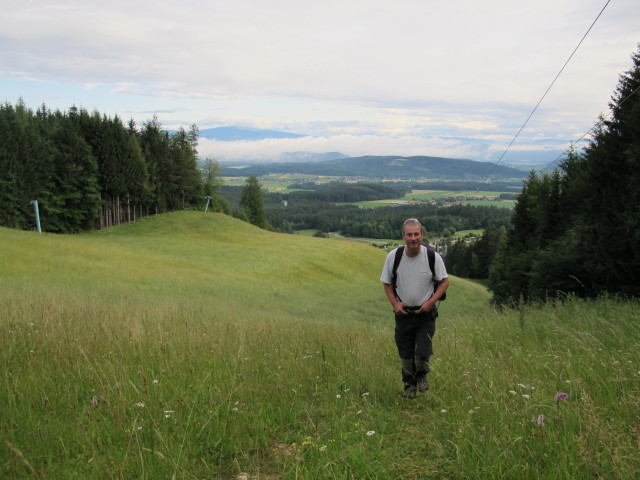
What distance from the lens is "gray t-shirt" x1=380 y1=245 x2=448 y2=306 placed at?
5797 mm

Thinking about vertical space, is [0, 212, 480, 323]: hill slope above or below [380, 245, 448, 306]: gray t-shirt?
below

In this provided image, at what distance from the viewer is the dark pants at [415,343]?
5.71 metres

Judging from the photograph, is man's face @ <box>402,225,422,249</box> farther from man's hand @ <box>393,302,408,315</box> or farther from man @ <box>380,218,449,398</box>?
man's hand @ <box>393,302,408,315</box>

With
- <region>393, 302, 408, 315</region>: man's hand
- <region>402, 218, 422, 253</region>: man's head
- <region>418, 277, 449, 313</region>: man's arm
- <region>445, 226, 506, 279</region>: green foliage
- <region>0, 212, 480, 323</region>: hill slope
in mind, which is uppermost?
<region>402, 218, 422, 253</region>: man's head

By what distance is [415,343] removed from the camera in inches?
237

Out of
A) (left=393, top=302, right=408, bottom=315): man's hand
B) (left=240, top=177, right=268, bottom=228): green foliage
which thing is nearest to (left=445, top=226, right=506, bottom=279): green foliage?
(left=240, top=177, right=268, bottom=228): green foliage

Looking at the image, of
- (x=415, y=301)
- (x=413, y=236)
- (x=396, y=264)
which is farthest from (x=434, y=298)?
(x=413, y=236)

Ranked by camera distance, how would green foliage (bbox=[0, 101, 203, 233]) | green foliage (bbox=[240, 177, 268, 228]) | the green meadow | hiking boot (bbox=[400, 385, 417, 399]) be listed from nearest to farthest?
the green meadow
hiking boot (bbox=[400, 385, 417, 399])
green foliage (bbox=[0, 101, 203, 233])
green foliage (bbox=[240, 177, 268, 228])

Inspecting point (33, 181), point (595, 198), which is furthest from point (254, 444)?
point (33, 181)

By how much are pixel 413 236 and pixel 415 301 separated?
0.84 meters

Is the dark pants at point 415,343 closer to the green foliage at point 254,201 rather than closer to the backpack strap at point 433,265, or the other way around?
the backpack strap at point 433,265

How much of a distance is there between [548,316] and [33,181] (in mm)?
52239

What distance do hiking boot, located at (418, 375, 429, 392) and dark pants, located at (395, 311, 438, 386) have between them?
4 centimetres

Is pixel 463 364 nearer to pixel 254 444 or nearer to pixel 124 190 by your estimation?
pixel 254 444
